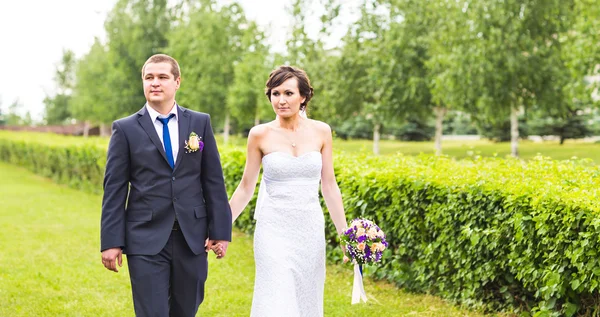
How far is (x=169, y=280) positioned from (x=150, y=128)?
0.95 metres

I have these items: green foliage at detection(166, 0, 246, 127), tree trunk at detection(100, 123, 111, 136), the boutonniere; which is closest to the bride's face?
the boutonniere

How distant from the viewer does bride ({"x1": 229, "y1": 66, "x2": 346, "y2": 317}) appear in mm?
4777

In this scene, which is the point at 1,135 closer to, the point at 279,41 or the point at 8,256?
the point at 279,41

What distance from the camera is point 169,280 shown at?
443cm

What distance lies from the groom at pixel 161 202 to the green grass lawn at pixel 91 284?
3122 mm

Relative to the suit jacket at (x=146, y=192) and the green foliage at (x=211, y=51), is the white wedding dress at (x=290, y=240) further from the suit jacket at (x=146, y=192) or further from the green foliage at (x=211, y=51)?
the green foliage at (x=211, y=51)

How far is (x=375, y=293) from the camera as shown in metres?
8.19

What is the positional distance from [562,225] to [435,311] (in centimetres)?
181

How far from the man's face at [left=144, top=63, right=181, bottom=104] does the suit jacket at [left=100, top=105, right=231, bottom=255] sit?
15 cm

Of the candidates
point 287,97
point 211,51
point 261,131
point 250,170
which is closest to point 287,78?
point 287,97

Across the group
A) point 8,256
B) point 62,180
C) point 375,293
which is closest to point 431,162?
point 375,293

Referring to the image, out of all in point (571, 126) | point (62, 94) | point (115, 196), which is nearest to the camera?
point (115, 196)

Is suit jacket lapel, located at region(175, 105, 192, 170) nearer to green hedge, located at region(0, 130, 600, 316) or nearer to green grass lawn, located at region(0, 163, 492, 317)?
green hedge, located at region(0, 130, 600, 316)

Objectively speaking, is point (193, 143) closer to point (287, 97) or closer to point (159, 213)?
point (159, 213)
